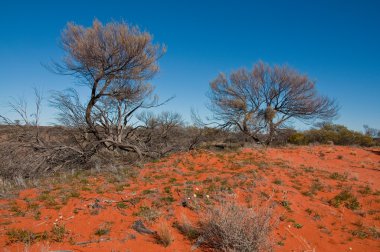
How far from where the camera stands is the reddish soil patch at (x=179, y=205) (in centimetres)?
435

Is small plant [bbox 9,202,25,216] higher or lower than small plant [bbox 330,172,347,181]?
lower

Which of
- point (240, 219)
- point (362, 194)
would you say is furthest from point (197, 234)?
point (362, 194)

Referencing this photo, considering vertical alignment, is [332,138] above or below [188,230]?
above

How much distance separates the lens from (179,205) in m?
5.67

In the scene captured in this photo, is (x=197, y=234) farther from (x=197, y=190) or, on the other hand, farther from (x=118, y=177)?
(x=118, y=177)

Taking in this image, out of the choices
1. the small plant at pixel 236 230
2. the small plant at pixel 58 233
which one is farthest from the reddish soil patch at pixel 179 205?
the small plant at pixel 236 230

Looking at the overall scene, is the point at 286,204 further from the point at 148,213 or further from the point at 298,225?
the point at 148,213

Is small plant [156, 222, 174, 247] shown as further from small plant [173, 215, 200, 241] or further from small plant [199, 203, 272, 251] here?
small plant [199, 203, 272, 251]

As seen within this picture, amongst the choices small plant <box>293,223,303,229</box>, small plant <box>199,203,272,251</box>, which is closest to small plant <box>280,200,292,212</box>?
small plant <box>293,223,303,229</box>

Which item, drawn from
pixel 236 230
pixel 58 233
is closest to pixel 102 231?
pixel 58 233

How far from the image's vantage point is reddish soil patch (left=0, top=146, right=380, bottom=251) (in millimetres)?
4352

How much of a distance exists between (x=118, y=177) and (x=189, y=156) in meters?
4.16

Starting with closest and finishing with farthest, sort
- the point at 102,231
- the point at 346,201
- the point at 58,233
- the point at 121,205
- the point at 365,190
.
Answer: the point at 58,233, the point at 102,231, the point at 121,205, the point at 346,201, the point at 365,190

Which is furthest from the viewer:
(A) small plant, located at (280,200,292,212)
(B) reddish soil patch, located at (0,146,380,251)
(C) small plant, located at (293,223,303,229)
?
(A) small plant, located at (280,200,292,212)
